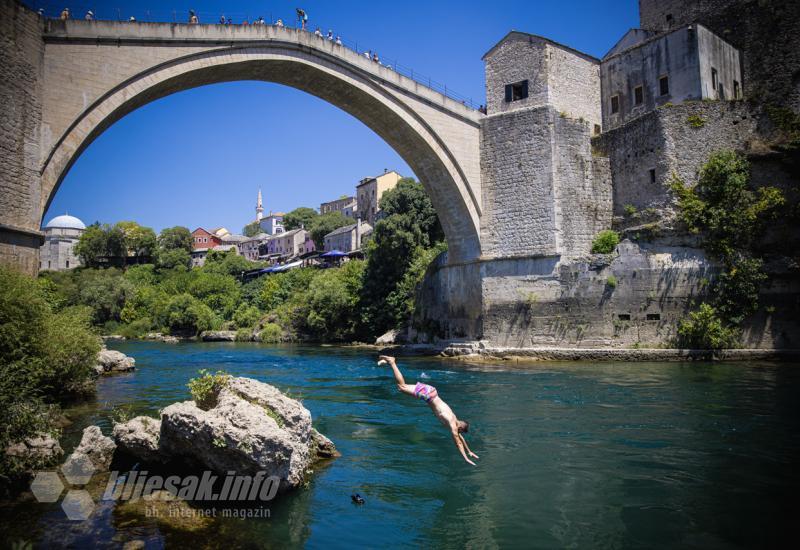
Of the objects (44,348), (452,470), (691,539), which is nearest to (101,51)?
(44,348)

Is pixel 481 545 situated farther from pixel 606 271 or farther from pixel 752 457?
pixel 606 271

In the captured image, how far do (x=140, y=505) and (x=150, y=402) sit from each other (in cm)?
604

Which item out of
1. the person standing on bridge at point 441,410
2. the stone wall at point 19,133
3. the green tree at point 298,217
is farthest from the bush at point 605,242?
the green tree at point 298,217

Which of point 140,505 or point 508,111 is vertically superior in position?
point 508,111

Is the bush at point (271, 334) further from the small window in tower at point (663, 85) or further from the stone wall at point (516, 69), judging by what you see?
the small window in tower at point (663, 85)

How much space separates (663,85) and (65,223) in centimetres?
7943

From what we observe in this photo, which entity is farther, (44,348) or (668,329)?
(668,329)

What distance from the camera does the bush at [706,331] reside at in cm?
1634

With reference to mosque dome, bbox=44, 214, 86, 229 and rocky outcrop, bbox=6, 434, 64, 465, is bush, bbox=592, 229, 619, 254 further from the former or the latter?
mosque dome, bbox=44, 214, 86, 229

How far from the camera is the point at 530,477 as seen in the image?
621 cm

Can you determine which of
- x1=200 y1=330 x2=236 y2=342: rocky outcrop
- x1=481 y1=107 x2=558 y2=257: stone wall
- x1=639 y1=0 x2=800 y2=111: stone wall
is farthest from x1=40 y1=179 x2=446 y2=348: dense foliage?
x1=639 y1=0 x2=800 y2=111: stone wall

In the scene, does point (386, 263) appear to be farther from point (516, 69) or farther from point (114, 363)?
point (114, 363)

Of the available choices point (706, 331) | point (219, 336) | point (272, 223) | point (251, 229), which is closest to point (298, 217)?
point (272, 223)

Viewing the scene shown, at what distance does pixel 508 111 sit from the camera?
20.6 m
